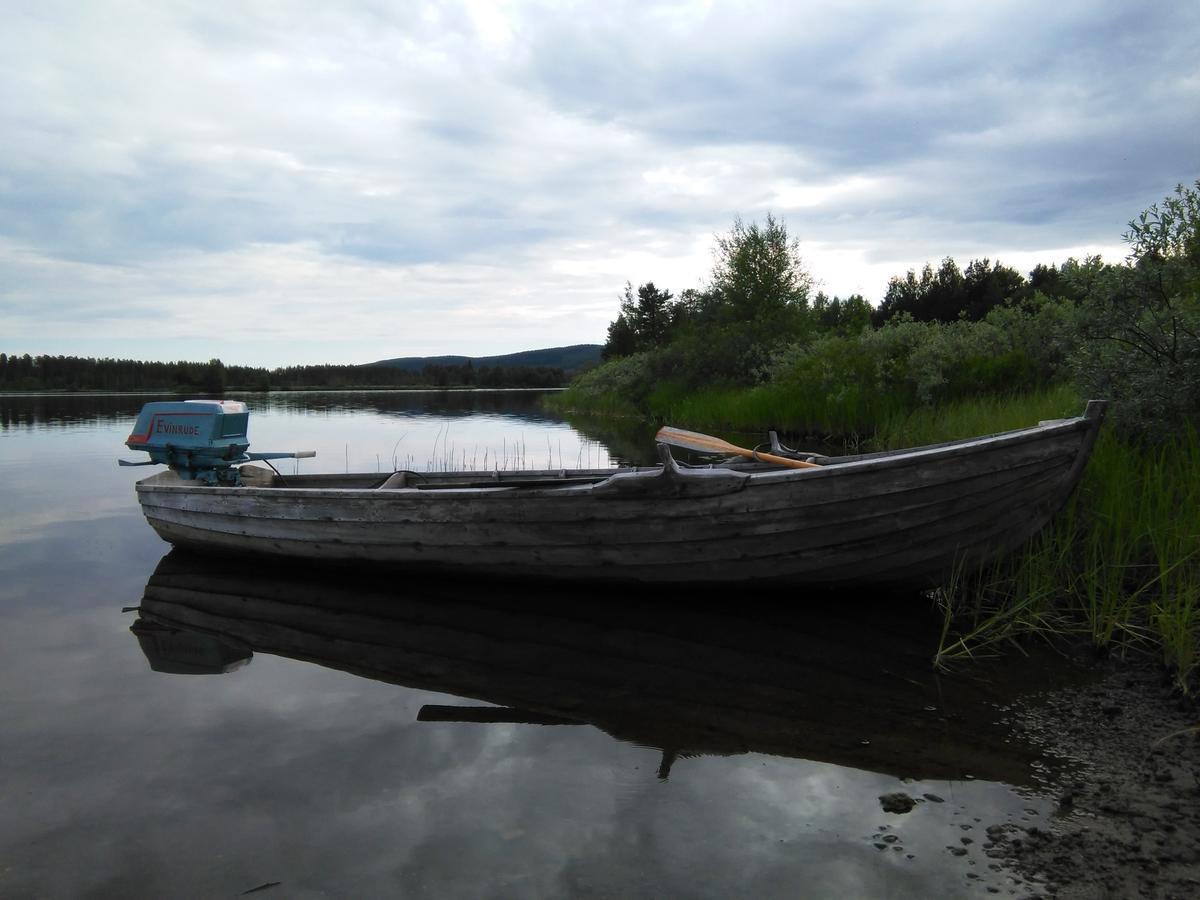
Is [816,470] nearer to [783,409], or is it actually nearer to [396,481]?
[396,481]

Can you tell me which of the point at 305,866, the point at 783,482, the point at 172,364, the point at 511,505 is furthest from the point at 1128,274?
the point at 172,364

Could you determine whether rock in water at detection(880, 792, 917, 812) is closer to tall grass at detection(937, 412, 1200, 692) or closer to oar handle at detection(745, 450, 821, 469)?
tall grass at detection(937, 412, 1200, 692)

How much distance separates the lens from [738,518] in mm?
5027

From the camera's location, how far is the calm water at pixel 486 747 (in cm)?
266

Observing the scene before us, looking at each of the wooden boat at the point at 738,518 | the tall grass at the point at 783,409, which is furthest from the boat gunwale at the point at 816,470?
the tall grass at the point at 783,409

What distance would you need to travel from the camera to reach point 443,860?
8.89 feet

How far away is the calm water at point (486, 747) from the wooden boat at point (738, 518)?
0.40 metres

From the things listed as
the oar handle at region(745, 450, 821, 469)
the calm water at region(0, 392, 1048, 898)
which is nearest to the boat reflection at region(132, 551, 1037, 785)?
the calm water at region(0, 392, 1048, 898)

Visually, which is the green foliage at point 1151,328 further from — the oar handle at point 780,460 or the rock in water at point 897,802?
the rock in water at point 897,802

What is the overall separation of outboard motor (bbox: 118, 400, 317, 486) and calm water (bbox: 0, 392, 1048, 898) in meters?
1.49

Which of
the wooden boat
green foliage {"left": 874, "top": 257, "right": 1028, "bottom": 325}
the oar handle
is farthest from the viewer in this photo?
green foliage {"left": 874, "top": 257, "right": 1028, "bottom": 325}

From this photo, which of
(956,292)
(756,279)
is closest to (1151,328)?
(756,279)

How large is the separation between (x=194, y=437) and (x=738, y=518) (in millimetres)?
5511

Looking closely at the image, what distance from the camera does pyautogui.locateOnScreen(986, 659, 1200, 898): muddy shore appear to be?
2.36 m
